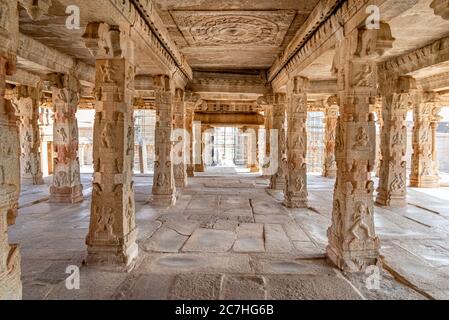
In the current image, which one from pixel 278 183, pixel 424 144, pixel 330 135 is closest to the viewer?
pixel 278 183

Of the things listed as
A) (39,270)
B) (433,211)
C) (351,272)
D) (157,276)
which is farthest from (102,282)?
(433,211)

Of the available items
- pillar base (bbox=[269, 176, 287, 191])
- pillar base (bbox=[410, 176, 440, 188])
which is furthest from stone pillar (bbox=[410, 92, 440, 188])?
pillar base (bbox=[269, 176, 287, 191])

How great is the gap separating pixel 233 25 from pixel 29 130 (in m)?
9.10

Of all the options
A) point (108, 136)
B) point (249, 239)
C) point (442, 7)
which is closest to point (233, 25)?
point (108, 136)

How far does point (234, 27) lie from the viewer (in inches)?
219

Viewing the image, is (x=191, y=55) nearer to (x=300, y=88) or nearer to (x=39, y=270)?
(x=300, y=88)

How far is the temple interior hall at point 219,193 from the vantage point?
3.47 m

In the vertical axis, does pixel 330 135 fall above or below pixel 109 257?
above

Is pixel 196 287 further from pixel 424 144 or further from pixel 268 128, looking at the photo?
pixel 424 144

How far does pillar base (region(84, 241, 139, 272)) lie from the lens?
13.2 ft

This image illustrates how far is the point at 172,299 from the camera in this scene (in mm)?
3252

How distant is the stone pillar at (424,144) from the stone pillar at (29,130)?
44.0 ft

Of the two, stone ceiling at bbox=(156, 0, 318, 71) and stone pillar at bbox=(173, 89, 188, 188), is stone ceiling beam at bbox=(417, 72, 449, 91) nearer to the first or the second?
stone ceiling at bbox=(156, 0, 318, 71)
